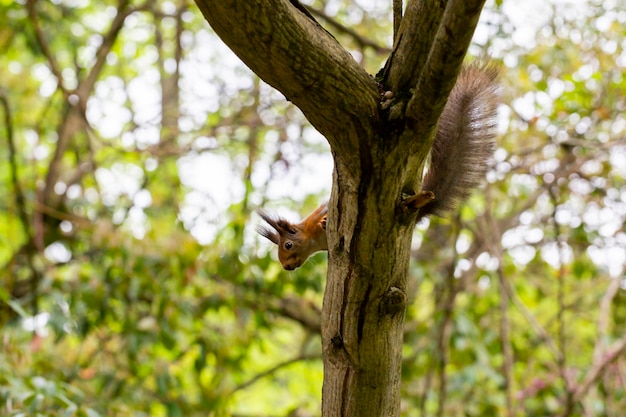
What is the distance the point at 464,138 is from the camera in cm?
155

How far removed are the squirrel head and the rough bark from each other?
2.94ft

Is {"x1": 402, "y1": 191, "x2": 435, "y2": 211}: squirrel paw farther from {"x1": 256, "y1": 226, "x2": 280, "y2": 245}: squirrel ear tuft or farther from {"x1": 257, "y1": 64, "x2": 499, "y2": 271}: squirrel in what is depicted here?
{"x1": 256, "y1": 226, "x2": 280, "y2": 245}: squirrel ear tuft

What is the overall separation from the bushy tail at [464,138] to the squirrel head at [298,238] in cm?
57

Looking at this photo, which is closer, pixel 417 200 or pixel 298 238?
pixel 417 200

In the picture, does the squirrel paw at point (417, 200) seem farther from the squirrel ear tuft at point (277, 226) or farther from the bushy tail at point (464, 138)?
the squirrel ear tuft at point (277, 226)

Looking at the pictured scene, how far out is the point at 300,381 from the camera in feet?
15.2

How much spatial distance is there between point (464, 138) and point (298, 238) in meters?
0.78

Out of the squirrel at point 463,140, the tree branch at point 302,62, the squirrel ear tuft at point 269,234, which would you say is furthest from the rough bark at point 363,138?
the squirrel ear tuft at point 269,234

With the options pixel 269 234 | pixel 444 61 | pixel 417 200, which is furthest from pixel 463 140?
pixel 269 234

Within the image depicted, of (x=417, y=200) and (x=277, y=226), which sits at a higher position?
(x=277, y=226)

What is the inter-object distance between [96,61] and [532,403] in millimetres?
2681

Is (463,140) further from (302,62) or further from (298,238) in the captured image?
(298,238)

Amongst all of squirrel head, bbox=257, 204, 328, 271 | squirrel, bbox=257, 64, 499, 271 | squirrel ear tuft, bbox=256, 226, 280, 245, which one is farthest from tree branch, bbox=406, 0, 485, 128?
squirrel ear tuft, bbox=256, 226, 280, 245

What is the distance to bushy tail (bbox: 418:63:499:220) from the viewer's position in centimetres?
150
